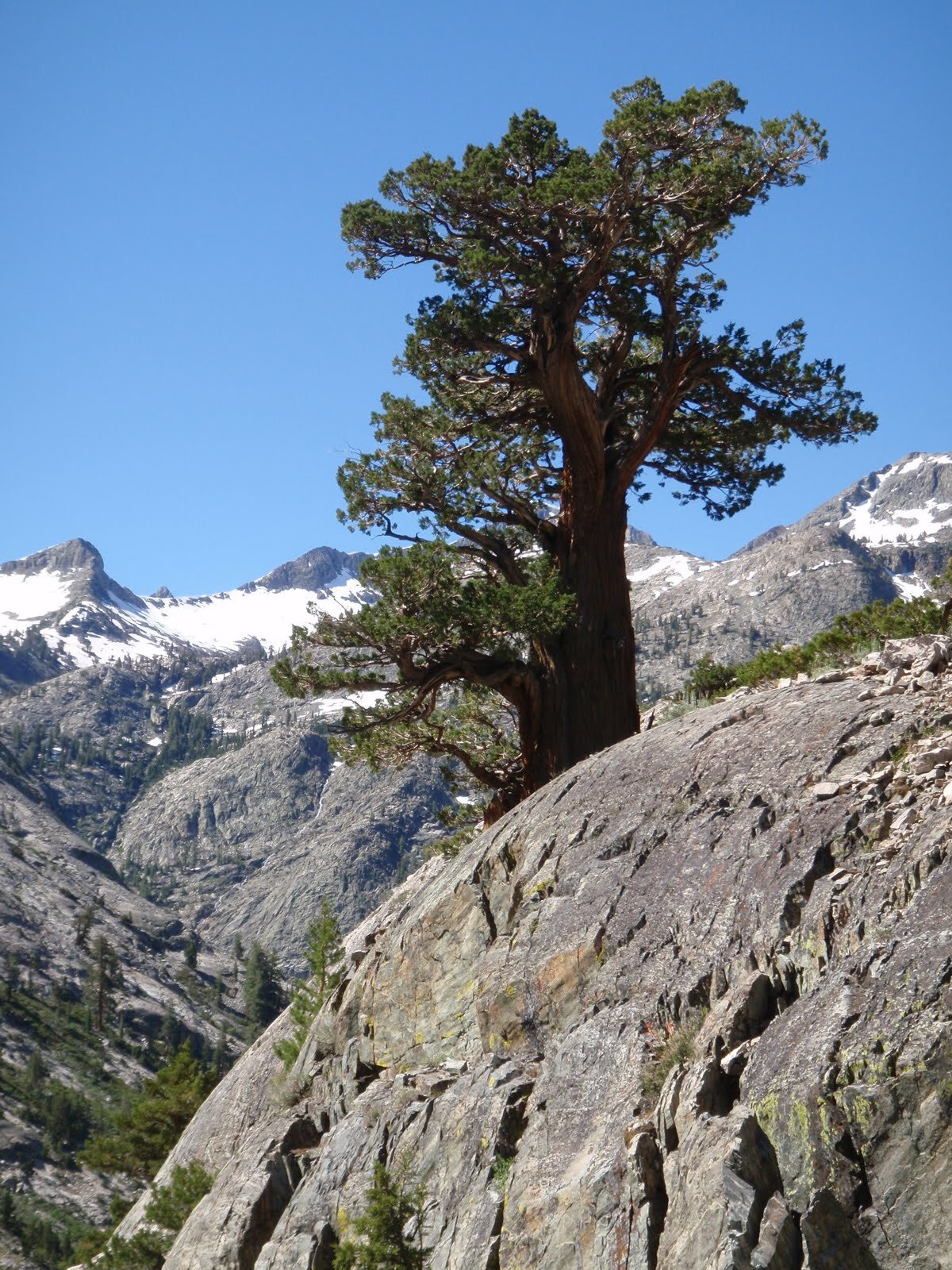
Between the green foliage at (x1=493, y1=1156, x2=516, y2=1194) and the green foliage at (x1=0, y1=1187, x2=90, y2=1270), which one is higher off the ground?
the green foliage at (x1=493, y1=1156, x2=516, y2=1194)

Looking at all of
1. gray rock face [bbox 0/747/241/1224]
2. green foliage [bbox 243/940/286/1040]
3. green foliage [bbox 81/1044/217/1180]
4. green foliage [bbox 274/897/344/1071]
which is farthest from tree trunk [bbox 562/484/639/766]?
green foliage [bbox 243/940/286/1040]

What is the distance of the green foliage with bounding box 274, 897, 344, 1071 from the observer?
17.6 meters

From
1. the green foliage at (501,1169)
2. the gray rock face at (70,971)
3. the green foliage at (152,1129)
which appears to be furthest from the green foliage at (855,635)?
the gray rock face at (70,971)

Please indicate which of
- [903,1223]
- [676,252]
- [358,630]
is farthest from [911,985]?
[676,252]

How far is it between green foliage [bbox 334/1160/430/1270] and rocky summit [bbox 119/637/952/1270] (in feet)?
0.66

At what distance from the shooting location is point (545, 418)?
66.9 ft

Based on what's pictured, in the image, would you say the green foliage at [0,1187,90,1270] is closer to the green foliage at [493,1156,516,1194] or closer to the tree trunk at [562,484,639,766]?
the tree trunk at [562,484,639,766]

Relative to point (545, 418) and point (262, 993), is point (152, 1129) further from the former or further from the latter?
point (262, 993)

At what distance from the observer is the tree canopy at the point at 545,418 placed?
17.1 meters

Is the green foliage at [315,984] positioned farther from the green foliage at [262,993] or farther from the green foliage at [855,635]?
the green foliage at [262,993]

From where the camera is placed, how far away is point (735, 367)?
1916 centimetres

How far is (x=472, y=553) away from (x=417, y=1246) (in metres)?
10.6

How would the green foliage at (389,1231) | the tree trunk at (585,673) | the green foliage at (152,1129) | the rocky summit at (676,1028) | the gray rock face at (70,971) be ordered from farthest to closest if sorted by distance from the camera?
the gray rock face at (70,971) → the green foliage at (152,1129) → the tree trunk at (585,673) → the green foliage at (389,1231) → the rocky summit at (676,1028)

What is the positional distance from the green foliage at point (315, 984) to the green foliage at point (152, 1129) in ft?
49.1
